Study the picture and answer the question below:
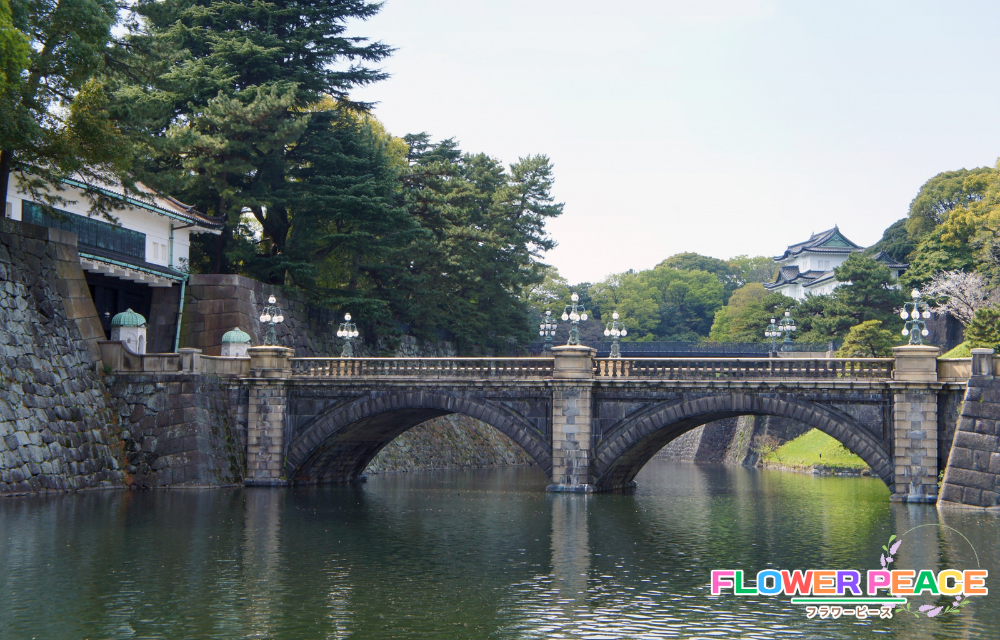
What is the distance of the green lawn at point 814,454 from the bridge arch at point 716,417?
2442cm

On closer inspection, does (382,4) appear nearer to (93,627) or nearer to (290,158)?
(290,158)

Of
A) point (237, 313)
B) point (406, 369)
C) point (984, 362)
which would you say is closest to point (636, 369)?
point (406, 369)

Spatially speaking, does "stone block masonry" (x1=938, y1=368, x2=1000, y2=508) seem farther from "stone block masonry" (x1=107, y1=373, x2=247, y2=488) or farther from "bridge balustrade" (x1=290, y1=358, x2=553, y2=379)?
"stone block masonry" (x1=107, y1=373, x2=247, y2=488)

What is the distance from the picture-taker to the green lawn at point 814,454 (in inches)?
2522

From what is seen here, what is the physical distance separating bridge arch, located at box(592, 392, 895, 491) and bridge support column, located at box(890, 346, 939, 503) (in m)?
0.53

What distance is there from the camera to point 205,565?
2430 centimetres

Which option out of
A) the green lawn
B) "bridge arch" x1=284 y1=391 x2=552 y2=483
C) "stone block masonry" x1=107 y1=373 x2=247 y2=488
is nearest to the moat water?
"stone block masonry" x1=107 y1=373 x2=247 y2=488

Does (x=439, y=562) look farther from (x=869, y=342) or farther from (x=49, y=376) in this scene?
(x=869, y=342)

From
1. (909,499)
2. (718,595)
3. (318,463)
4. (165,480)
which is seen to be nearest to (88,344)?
(165,480)

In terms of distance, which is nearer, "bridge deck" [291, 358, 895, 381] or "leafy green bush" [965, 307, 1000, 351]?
"bridge deck" [291, 358, 895, 381]

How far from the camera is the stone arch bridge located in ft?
124

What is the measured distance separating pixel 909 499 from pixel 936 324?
48955mm

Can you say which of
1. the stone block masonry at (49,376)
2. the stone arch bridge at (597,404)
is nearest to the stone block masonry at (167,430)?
the stone block masonry at (49,376)
